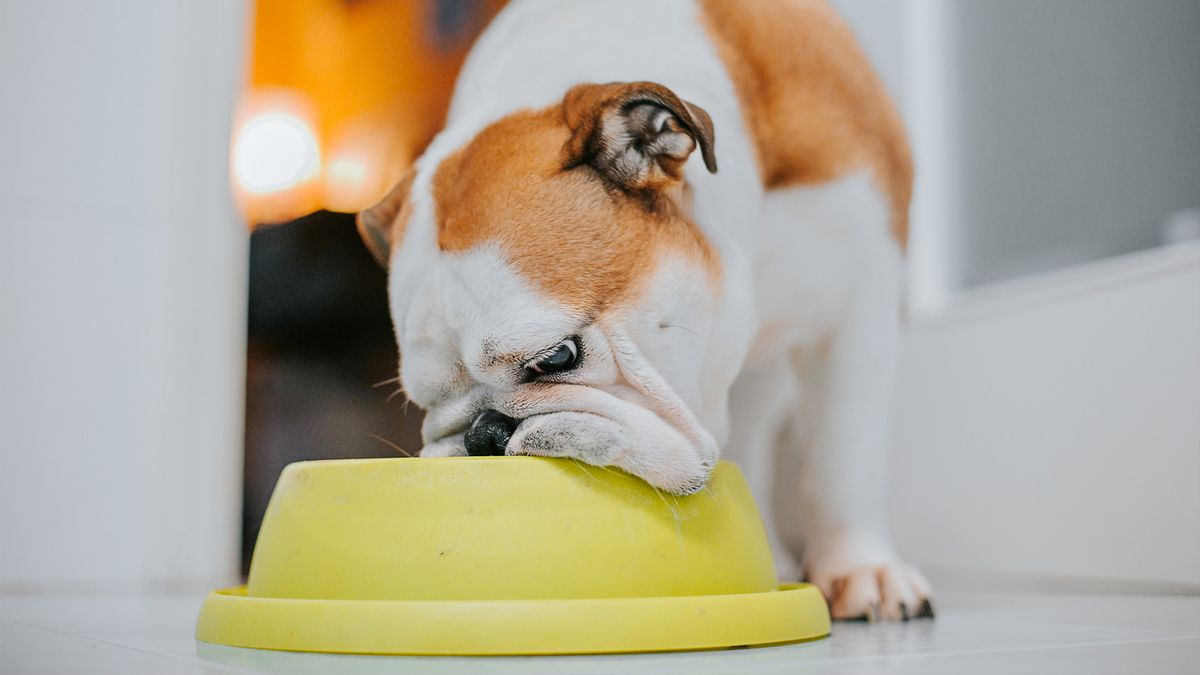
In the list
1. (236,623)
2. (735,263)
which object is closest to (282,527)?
(236,623)

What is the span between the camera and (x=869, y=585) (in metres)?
1.87

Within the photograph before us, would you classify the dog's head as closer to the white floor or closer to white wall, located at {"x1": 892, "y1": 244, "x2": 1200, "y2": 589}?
the white floor

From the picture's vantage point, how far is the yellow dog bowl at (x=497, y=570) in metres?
1.25

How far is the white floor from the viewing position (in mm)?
1156

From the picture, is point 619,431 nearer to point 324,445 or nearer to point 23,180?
point 23,180

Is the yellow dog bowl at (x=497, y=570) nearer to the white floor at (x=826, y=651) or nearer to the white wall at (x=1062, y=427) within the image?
the white floor at (x=826, y=651)

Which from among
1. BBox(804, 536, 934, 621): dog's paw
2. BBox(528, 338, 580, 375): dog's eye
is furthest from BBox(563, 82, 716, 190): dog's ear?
BBox(804, 536, 934, 621): dog's paw

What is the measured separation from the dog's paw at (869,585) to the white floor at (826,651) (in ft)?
0.16

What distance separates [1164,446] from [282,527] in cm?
172

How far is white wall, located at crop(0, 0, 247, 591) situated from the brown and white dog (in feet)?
4.57

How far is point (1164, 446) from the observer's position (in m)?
2.33

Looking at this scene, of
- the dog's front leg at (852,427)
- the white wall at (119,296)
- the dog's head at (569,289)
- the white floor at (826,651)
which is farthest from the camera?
the white wall at (119,296)

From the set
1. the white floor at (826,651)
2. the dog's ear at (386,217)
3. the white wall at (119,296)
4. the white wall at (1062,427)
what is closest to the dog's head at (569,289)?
the dog's ear at (386,217)

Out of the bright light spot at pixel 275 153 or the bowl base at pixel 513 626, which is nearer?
the bowl base at pixel 513 626
